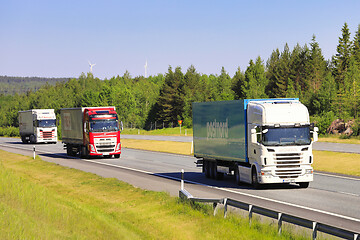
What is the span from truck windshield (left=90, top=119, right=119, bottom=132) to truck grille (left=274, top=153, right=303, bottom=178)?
72.3 feet

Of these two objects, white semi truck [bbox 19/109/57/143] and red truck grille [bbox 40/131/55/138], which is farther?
red truck grille [bbox 40/131/55/138]

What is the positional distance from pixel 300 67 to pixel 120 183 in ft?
378

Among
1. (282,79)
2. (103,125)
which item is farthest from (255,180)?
(282,79)

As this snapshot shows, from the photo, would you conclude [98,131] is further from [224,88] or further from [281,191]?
[224,88]

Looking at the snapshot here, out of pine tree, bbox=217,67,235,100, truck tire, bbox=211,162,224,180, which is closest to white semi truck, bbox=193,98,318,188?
truck tire, bbox=211,162,224,180

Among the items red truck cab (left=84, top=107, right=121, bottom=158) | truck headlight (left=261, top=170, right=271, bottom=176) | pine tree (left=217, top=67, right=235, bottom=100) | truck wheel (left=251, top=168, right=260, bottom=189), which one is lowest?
truck wheel (left=251, top=168, right=260, bottom=189)

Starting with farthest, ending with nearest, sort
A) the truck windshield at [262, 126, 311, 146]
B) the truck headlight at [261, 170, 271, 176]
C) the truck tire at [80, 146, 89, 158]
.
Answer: the truck tire at [80, 146, 89, 158]
the truck windshield at [262, 126, 311, 146]
the truck headlight at [261, 170, 271, 176]

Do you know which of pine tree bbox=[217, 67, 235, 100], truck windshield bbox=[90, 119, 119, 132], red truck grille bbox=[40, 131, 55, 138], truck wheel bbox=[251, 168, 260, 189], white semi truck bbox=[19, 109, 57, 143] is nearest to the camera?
truck wheel bbox=[251, 168, 260, 189]

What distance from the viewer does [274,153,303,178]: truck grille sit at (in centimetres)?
2128

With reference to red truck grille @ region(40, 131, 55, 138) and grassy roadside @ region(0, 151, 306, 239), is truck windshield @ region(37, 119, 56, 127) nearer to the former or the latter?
red truck grille @ region(40, 131, 55, 138)

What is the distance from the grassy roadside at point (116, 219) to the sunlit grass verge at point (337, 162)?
13738mm

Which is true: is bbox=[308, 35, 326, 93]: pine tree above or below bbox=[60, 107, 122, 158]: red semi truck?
above

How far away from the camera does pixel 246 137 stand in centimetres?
2277

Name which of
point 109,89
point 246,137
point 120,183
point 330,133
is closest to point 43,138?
point 330,133
